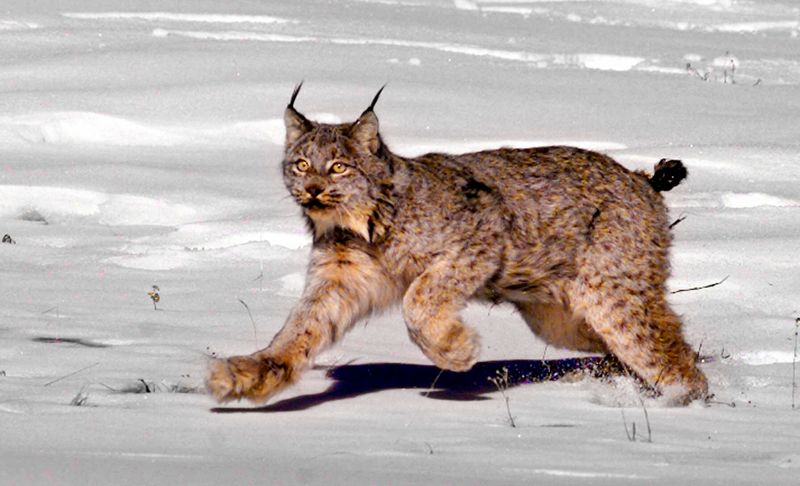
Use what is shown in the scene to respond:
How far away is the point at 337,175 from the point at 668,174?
1549 mm

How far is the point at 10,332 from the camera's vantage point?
261 inches

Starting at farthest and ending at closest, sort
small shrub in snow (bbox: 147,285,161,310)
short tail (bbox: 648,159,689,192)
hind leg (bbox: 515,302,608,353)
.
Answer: small shrub in snow (bbox: 147,285,161,310), short tail (bbox: 648,159,689,192), hind leg (bbox: 515,302,608,353)

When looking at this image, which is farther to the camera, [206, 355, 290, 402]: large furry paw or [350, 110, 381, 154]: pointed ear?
[350, 110, 381, 154]: pointed ear

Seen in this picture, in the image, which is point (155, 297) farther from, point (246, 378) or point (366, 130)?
point (246, 378)

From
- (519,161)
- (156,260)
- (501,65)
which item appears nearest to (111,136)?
(156,260)

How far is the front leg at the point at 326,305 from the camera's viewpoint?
5.84 m

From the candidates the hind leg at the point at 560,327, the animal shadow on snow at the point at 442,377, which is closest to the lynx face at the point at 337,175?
the animal shadow on snow at the point at 442,377

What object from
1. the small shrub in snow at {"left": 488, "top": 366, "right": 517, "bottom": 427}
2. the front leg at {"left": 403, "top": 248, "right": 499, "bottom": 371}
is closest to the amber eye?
the front leg at {"left": 403, "top": 248, "right": 499, "bottom": 371}

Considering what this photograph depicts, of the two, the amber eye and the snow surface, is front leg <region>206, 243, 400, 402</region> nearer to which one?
the snow surface

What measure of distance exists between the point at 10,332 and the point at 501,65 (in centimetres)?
793

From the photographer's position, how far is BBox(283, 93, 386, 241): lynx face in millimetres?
6043

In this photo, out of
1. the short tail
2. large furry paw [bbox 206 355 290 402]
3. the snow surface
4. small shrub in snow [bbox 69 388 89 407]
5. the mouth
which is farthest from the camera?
the short tail

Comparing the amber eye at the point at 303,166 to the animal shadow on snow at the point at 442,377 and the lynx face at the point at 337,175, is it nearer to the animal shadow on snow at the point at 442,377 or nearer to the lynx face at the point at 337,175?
the lynx face at the point at 337,175

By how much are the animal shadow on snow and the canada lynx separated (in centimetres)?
11
